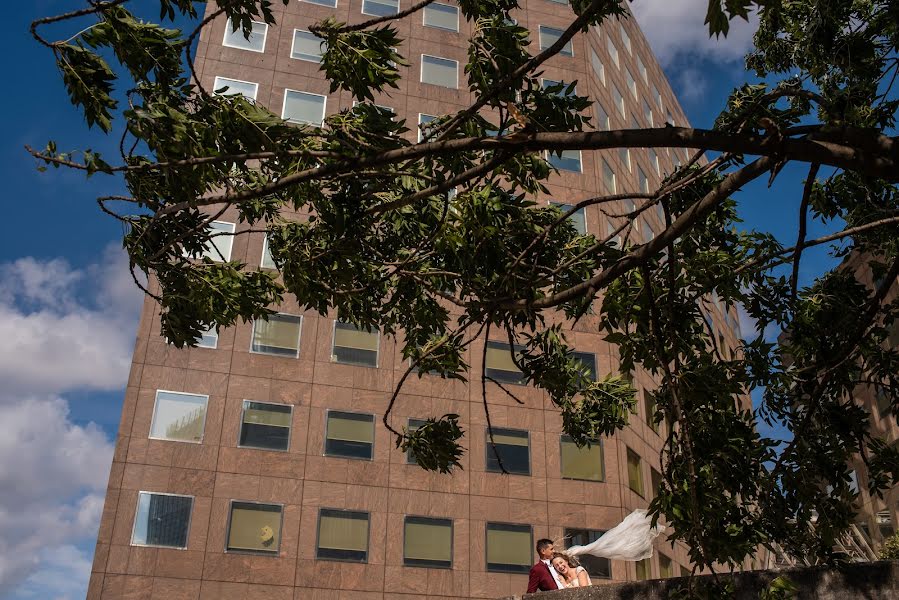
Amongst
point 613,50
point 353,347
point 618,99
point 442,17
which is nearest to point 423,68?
point 442,17

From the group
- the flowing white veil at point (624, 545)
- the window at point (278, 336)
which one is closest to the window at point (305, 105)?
the window at point (278, 336)

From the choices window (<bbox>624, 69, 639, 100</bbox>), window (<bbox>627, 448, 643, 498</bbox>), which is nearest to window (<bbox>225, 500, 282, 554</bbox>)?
window (<bbox>627, 448, 643, 498</bbox>)

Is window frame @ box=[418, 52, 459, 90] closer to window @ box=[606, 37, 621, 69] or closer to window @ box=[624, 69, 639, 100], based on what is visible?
window @ box=[606, 37, 621, 69]

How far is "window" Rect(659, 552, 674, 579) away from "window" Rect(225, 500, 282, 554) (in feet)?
42.3

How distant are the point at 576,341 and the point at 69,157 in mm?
24700

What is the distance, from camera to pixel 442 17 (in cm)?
3538

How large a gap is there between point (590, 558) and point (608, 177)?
15.0 m

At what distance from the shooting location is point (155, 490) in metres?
24.8

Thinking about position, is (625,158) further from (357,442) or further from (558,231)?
(558,231)

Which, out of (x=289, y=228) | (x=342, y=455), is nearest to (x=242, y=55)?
(x=342, y=455)

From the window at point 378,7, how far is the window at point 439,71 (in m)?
2.62

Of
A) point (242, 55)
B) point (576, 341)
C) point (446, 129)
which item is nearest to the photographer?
point (446, 129)

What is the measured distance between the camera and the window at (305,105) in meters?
31.5

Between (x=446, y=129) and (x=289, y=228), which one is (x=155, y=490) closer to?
(x=289, y=228)
